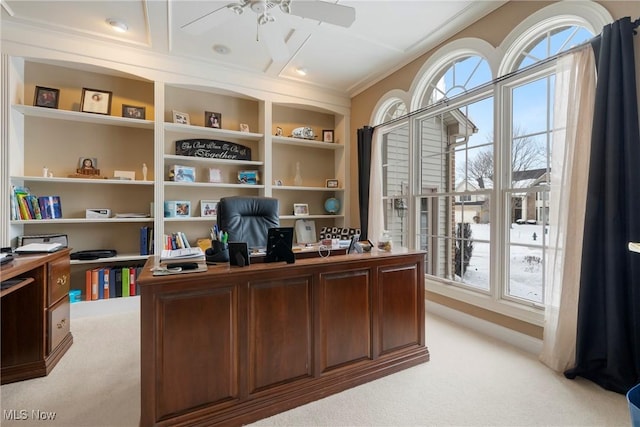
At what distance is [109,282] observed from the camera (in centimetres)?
334

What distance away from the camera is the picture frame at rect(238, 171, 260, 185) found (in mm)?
4184

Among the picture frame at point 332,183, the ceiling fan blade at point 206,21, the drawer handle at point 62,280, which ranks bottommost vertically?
the drawer handle at point 62,280

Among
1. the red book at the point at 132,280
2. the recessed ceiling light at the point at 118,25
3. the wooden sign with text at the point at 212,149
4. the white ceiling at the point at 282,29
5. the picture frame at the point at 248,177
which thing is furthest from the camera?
the picture frame at the point at 248,177

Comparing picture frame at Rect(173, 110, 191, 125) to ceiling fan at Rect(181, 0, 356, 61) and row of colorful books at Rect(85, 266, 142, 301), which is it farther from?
row of colorful books at Rect(85, 266, 142, 301)

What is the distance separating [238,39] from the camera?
3.28m

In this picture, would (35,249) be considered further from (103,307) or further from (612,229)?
(612,229)

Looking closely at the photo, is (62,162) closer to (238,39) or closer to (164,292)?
(238,39)

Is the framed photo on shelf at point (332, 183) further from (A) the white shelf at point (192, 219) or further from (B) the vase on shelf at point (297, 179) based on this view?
(A) the white shelf at point (192, 219)

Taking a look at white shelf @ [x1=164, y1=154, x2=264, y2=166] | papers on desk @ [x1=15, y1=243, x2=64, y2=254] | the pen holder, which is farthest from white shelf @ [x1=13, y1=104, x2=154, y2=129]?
the pen holder

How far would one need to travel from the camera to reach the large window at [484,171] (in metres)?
2.50

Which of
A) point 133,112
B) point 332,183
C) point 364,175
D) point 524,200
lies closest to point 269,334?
point 524,200

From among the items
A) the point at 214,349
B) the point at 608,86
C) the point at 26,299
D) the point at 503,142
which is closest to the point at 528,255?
the point at 503,142

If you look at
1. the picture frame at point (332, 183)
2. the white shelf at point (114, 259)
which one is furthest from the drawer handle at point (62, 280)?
the picture frame at point (332, 183)

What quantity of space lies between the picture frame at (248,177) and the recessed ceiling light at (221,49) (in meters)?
1.50
